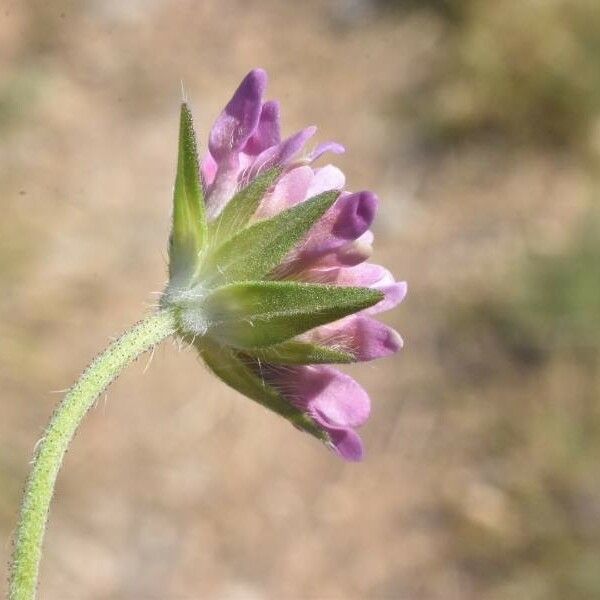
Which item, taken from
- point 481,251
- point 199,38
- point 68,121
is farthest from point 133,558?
point 199,38

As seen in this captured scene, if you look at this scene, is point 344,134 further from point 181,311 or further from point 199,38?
point 181,311

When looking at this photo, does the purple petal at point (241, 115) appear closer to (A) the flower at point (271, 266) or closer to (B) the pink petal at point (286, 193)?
(A) the flower at point (271, 266)

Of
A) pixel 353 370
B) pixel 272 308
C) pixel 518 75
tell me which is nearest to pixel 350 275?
pixel 272 308

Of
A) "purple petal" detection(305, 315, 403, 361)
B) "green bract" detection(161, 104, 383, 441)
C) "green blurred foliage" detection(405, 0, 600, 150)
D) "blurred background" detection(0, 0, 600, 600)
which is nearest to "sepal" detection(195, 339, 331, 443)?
"green bract" detection(161, 104, 383, 441)

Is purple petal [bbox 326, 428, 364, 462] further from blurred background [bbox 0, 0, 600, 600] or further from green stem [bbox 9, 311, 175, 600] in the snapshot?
blurred background [bbox 0, 0, 600, 600]

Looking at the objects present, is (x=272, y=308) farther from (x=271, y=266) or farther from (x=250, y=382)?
(x=250, y=382)

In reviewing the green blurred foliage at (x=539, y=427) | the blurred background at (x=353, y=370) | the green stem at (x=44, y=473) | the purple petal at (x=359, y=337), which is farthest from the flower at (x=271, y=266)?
the green blurred foliage at (x=539, y=427)
